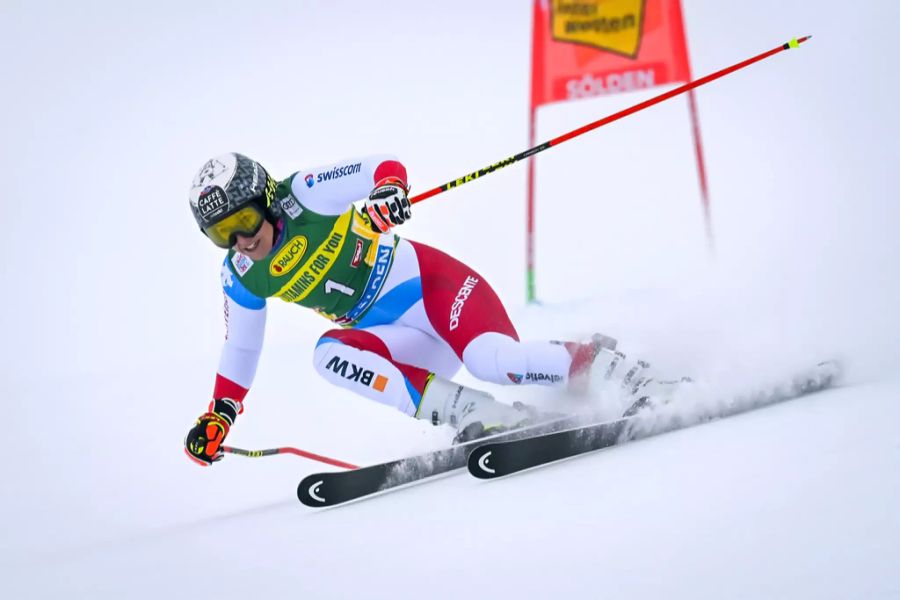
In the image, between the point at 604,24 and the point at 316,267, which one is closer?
the point at 316,267

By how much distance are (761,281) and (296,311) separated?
4.60 m

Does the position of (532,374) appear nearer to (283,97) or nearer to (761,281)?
(761,281)

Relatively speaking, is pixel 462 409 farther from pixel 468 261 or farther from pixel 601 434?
pixel 468 261

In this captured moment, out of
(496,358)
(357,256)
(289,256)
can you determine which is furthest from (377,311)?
(496,358)

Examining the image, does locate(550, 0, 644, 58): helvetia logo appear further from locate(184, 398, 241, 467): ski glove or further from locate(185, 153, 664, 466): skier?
locate(184, 398, 241, 467): ski glove

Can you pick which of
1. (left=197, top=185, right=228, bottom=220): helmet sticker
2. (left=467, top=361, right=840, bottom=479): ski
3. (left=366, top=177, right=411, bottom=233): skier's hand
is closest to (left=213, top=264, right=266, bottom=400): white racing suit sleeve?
(left=197, top=185, right=228, bottom=220): helmet sticker

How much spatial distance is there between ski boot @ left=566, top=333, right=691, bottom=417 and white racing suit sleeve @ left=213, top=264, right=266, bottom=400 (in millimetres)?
1098

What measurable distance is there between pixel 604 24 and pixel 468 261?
2409 millimetres

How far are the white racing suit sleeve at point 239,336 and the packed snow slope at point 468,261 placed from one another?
43 cm

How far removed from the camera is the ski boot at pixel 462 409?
3160 millimetres

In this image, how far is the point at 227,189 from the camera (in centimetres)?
296

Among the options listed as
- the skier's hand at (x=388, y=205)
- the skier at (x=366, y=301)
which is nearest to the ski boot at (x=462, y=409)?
the skier at (x=366, y=301)

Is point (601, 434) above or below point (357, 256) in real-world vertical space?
below

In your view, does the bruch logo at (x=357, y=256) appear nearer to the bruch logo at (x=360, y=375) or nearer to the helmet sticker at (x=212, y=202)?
the bruch logo at (x=360, y=375)
